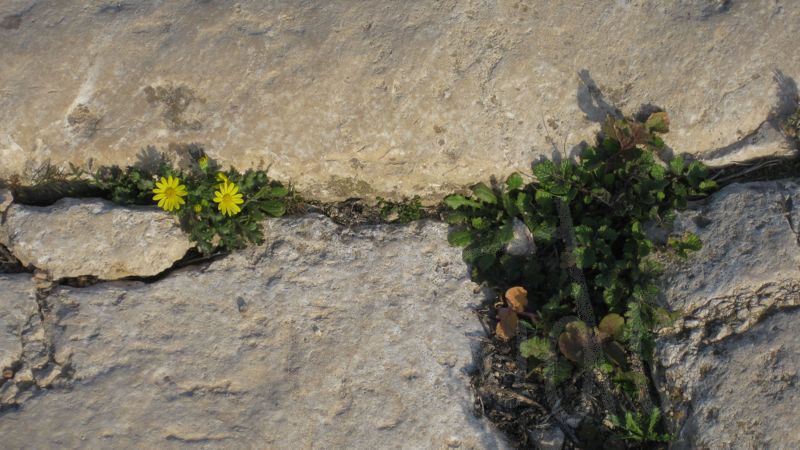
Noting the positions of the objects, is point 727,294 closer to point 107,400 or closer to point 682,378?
point 682,378

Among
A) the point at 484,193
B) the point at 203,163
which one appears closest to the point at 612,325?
the point at 484,193

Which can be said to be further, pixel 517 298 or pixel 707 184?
pixel 707 184

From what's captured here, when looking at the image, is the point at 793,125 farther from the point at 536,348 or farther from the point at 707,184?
the point at 536,348

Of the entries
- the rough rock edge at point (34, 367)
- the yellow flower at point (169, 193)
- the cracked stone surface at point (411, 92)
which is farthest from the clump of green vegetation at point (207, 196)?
the rough rock edge at point (34, 367)

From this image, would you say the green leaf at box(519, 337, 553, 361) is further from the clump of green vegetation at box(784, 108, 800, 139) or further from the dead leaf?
the clump of green vegetation at box(784, 108, 800, 139)

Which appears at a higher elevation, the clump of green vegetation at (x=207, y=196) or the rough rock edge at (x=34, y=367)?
the clump of green vegetation at (x=207, y=196)

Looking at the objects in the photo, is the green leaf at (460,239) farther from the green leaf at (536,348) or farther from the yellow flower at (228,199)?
the yellow flower at (228,199)

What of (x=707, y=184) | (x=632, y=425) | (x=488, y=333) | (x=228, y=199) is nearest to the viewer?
(x=632, y=425)
